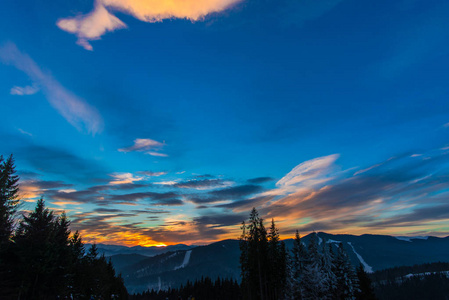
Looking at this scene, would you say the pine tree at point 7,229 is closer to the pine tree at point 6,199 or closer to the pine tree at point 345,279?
the pine tree at point 6,199

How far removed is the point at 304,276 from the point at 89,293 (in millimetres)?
36432

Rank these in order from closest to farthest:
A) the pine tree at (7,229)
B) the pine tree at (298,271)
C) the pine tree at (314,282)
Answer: the pine tree at (7,229) → the pine tree at (314,282) → the pine tree at (298,271)

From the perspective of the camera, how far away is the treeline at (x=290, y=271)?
131 ft

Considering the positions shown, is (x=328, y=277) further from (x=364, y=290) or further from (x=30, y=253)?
(x=30, y=253)

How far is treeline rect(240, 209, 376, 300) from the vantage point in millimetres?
39875

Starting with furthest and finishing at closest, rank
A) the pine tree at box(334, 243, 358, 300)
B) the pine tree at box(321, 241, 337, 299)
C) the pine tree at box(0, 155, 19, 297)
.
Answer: the pine tree at box(334, 243, 358, 300) → the pine tree at box(321, 241, 337, 299) → the pine tree at box(0, 155, 19, 297)

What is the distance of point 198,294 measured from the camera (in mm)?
112312

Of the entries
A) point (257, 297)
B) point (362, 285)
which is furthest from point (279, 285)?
point (362, 285)

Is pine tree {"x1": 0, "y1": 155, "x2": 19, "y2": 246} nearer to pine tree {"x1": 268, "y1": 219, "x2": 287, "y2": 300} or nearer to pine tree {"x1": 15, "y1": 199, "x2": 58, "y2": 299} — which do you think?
pine tree {"x1": 15, "y1": 199, "x2": 58, "y2": 299}

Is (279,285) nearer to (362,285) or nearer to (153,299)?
(362,285)

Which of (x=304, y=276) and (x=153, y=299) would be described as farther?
(x=153, y=299)

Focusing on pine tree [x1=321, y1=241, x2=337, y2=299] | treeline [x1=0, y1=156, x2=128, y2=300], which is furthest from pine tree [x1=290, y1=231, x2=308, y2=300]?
treeline [x1=0, y1=156, x2=128, y2=300]

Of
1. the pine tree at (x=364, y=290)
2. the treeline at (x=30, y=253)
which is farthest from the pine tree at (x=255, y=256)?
the treeline at (x=30, y=253)

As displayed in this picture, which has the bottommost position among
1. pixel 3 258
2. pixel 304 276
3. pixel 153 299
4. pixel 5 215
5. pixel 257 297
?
pixel 153 299
